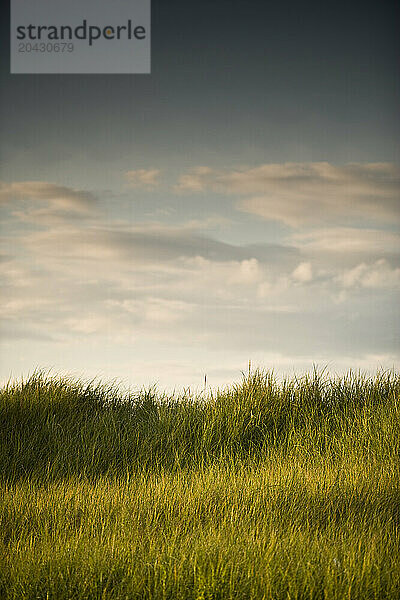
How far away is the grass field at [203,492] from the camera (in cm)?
337

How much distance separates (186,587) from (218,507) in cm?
126

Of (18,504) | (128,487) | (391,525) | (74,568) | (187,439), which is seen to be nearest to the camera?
(74,568)

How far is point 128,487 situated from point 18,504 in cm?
94

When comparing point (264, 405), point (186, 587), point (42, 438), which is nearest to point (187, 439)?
point (264, 405)

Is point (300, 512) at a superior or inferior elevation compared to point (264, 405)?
inferior

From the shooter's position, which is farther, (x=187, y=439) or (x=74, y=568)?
(x=187, y=439)

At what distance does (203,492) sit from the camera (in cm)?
477

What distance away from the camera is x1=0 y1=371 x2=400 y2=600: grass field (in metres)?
3.37

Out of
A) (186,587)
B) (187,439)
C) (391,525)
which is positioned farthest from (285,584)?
(187,439)

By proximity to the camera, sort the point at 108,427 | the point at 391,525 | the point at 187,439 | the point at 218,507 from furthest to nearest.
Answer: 1. the point at 108,427
2. the point at 187,439
3. the point at 218,507
4. the point at 391,525

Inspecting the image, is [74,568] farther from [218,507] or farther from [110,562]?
[218,507]

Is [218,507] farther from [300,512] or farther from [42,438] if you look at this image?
[42,438]

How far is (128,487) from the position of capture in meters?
5.29

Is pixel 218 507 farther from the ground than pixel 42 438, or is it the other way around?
pixel 42 438
